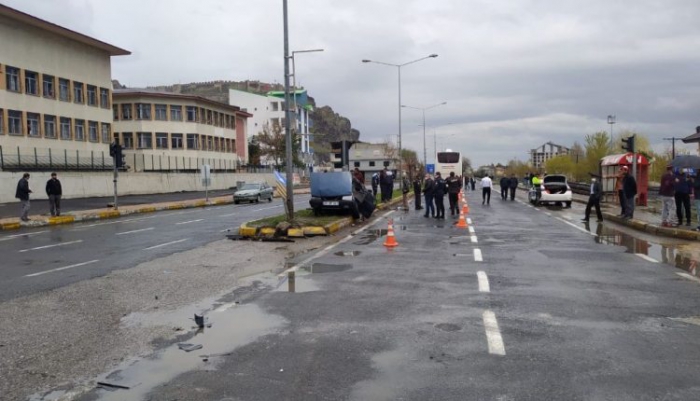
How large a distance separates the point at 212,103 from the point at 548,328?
68566mm

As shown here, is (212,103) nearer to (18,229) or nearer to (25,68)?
(25,68)

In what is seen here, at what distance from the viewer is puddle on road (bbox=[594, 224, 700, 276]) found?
38.0 ft

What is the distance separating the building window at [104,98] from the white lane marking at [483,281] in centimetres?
4751

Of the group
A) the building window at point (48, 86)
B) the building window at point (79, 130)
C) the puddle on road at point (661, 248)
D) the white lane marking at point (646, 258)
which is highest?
the building window at point (48, 86)

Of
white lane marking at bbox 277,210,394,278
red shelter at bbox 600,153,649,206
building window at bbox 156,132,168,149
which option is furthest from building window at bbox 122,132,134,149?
white lane marking at bbox 277,210,394,278

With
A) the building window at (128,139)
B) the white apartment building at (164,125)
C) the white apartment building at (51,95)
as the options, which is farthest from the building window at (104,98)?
the building window at (128,139)

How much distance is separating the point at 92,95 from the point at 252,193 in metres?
19.4

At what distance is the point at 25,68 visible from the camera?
40562mm

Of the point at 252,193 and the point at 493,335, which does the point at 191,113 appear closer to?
the point at 252,193

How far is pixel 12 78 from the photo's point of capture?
3969cm

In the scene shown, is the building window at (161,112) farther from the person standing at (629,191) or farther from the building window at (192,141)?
the person standing at (629,191)

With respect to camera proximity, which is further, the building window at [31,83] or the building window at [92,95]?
the building window at [92,95]

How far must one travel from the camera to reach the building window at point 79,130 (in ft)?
152

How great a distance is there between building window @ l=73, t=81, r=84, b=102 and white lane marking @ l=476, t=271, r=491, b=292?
44.6m
